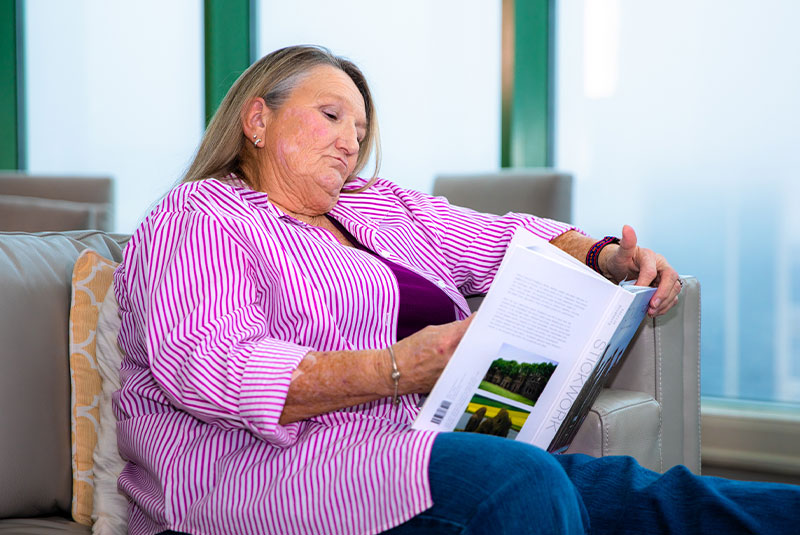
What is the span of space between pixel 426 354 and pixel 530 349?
0.44 ft

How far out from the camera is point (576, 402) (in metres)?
1.10

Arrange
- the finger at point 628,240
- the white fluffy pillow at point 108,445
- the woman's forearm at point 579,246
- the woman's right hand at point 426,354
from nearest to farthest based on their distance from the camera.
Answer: the woman's right hand at point 426,354
the white fluffy pillow at point 108,445
the finger at point 628,240
the woman's forearm at point 579,246

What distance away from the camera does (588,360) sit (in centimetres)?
103

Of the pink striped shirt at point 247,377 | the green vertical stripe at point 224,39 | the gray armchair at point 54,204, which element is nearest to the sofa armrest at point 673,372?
the pink striped shirt at point 247,377

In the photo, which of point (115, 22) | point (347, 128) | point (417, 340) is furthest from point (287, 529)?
point (115, 22)

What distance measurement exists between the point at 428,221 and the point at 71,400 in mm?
705

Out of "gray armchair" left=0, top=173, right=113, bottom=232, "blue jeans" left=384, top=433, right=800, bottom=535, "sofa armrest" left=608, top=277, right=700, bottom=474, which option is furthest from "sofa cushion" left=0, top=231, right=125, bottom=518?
"sofa armrest" left=608, top=277, right=700, bottom=474

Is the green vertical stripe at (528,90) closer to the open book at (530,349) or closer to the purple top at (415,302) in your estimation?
the purple top at (415,302)

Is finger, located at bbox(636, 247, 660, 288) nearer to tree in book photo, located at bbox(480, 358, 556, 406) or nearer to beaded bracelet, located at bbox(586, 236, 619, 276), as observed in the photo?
beaded bracelet, located at bbox(586, 236, 619, 276)

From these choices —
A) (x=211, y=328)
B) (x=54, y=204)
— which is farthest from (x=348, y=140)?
(x=54, y=204)

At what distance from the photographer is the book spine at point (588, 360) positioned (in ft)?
3.34

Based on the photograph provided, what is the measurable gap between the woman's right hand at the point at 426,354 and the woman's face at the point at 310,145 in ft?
1.45

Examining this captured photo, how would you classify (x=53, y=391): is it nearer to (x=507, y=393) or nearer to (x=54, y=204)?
(x=507, y=393)

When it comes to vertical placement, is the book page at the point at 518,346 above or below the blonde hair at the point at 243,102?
below
